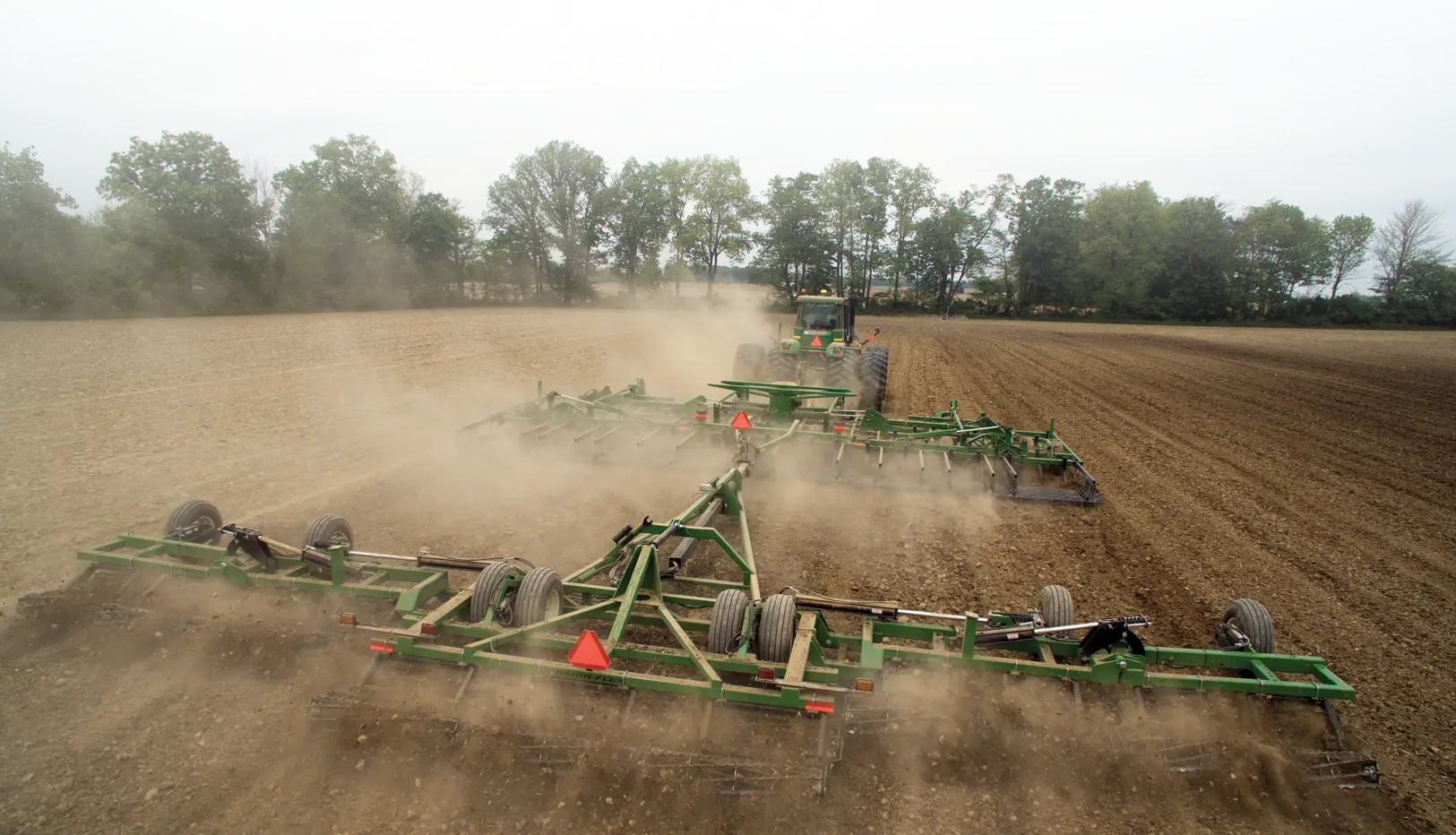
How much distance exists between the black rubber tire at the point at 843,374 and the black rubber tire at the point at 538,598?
8.15 metres

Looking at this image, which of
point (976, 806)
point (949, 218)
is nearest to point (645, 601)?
point (976, 806)

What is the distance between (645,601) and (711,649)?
1.88 feet

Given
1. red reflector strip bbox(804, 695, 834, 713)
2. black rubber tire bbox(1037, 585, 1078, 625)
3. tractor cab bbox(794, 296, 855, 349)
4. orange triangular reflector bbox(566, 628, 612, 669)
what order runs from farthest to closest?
tractor cab bbox(794, 296, 855, 349) → black rubber tire bbox(1037, 585, 1078, 625) → orange triangular reflector bbox(566, 628, 612, 669) → red reflector strip bbox(804, 695, 834, 713)

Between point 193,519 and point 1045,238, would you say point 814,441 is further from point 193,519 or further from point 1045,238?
point 1045,238

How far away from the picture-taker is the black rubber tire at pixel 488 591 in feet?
13.3

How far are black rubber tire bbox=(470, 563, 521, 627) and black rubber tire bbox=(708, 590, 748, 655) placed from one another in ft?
3.95

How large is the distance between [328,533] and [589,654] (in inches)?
106

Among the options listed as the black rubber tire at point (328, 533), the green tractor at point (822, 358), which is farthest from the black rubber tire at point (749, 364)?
the black rubber tire at point (328, 533)

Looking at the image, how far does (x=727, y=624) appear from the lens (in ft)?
12.5

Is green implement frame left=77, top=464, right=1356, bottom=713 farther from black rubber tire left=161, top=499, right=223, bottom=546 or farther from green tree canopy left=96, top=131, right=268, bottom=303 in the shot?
green tree canopy left=96, top=131, right=268, bottom=303

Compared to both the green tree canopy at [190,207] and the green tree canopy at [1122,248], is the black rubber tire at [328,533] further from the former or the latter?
the green tree canopy at [1122,248]

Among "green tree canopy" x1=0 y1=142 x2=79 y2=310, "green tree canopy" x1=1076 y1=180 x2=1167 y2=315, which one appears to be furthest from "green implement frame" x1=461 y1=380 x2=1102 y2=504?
"green tree canopy" x1=1076 y1=180 x2=1167 y2=315

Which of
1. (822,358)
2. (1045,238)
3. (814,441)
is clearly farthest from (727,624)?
(1045,238)

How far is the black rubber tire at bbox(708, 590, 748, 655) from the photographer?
377 centimetres
